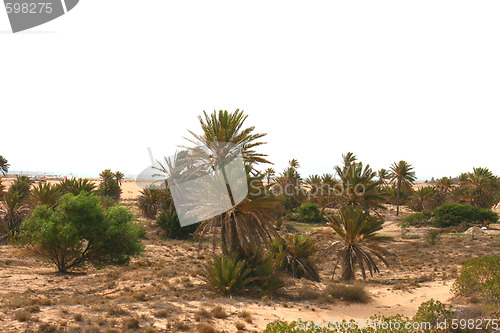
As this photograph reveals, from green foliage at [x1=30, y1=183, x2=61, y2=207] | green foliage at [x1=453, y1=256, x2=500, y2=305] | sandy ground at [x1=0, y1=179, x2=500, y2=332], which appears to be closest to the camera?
sandy ground at [x1=0, y1=179, x2=500, y2=332]

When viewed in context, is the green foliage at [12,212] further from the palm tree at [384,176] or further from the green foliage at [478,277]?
the palm tree at [384,176]

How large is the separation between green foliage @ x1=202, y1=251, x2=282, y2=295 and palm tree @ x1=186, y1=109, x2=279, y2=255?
53 centimetres

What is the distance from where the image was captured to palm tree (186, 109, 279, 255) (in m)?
12.3

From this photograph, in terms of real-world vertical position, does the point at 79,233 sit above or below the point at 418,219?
above

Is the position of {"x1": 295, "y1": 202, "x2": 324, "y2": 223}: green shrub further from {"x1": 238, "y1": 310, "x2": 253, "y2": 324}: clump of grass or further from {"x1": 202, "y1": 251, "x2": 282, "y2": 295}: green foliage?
{"x1": 238, "y1": 310, "x2": 253, "y2": 324}: clump of grass

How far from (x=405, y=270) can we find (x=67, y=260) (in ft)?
59.9

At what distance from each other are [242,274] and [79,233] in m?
7.59

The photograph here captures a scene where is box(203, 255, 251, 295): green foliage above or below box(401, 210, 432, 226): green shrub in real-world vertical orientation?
above

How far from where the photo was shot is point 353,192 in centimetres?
2080

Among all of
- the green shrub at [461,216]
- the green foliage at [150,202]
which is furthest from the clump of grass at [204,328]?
the green shrub at [461,216]

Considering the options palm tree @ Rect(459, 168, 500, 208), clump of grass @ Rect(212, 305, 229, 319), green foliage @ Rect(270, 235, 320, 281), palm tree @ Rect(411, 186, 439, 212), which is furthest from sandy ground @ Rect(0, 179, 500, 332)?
palm tree @ Rect(411, 186, 439, 212)

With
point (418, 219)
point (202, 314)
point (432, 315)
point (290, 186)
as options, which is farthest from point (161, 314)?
point (290, 186)

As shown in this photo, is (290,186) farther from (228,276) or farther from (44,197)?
(228,276)

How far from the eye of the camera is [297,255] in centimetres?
1634
